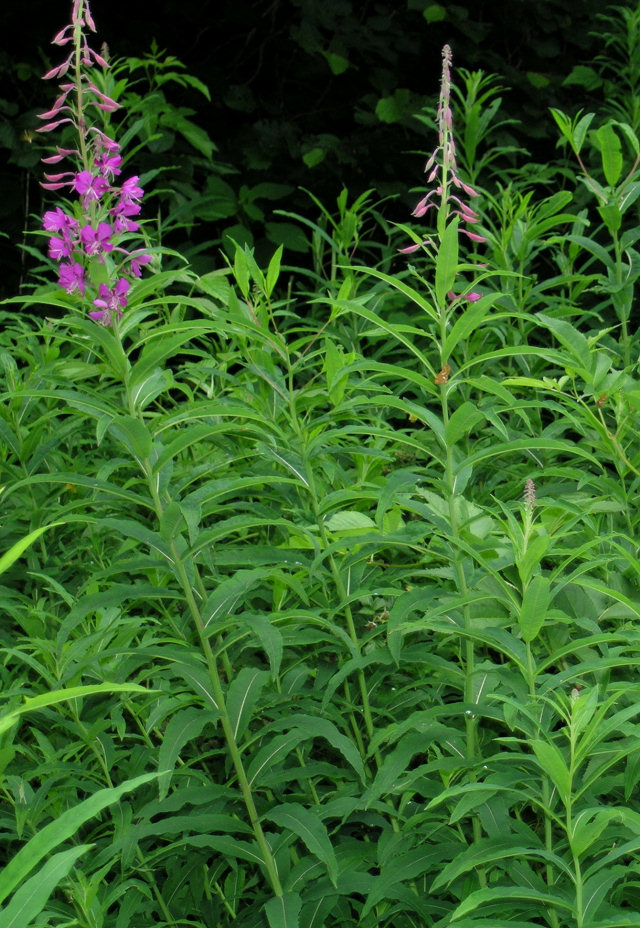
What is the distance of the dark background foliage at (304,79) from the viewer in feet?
18.9

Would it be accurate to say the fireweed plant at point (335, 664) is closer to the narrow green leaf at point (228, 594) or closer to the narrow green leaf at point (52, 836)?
the narrow green leaf at point (228, 594)

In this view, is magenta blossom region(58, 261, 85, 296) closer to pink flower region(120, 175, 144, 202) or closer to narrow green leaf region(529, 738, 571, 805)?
pink flower region(120, 175, 144, 202)

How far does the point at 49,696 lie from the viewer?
3.34 feet

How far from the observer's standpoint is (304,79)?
6.24m

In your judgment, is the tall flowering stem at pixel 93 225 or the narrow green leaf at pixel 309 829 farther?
the tall flowering stem at pixel 93 225

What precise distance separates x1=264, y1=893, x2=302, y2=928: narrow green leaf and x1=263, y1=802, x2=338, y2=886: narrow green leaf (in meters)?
0.07

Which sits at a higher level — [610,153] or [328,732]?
[610,153]

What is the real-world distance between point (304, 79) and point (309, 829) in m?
5.38

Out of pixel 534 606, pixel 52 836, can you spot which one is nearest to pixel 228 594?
pixel 534 606

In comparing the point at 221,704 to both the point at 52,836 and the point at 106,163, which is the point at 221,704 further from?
the point at 106,163

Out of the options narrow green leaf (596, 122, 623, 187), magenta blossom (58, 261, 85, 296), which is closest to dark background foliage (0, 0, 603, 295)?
narrow green leaf (596, 122, 623, 187)

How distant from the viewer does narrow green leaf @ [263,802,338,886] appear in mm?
1646

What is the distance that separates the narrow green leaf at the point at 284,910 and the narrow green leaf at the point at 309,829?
7 centimetres

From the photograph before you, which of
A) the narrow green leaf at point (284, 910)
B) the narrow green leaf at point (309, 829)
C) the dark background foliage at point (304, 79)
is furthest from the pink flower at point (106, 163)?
the dark background foliage at point (304, 79)
